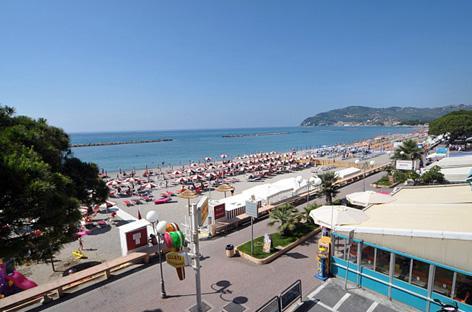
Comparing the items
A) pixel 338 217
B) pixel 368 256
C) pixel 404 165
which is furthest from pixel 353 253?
pixel 404 165

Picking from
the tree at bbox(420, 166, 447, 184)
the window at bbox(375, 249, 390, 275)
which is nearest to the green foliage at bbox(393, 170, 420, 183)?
the tree at bbox(420, 166, 447, 184)

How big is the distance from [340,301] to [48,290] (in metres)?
9.28

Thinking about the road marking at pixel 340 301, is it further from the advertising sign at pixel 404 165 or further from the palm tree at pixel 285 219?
the advertising sign at pixel 404 165

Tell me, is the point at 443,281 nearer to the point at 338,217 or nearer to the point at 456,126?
the point at 338,217

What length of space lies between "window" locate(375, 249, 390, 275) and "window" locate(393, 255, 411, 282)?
0.78 feet

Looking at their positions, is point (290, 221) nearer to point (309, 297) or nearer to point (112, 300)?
point (309, 297)

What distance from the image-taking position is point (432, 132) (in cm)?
5791

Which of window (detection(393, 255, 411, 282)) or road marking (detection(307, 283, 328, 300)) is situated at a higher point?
window (detection(393, 255, 411, 282))

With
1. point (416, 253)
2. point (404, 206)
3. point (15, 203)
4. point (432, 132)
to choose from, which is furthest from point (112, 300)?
point (432, 132)

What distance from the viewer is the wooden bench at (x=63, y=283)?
25.8ft

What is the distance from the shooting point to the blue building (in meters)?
6.40

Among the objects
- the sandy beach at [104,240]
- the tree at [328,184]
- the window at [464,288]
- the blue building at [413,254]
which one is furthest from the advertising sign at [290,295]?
the tree at [328,184]

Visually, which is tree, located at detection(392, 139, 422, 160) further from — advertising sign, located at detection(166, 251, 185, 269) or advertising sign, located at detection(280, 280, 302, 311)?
advertising sign, located at detection(166, 251, 185, 269)

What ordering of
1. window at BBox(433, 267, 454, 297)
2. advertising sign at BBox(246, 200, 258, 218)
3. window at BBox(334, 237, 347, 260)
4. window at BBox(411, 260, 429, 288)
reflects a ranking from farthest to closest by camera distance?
advertising sign at BBox(246, 200, 258, 218)
window at BBox(334, 237, 347, 260)
window at BBox(411, 260, 429, 288)
window at BBox(433, 267, 454, 297)
